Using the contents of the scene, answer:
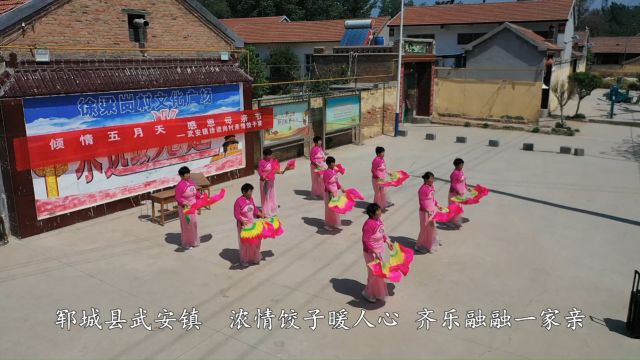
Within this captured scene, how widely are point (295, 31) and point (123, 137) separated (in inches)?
1259

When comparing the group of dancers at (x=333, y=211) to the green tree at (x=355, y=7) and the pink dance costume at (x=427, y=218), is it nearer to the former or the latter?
the pink dance costume at (x=427, y=218)

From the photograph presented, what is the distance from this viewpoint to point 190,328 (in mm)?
7145

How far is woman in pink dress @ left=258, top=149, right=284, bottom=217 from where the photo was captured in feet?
37.7

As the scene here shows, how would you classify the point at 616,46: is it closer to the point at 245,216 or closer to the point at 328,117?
the point at 328,117

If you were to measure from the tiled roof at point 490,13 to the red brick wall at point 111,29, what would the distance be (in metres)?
30.5

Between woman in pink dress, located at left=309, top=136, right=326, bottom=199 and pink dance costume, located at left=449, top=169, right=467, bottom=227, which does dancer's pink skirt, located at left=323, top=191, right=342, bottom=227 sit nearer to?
woman in pink dress, located at left=309, top=136, right=326, bottom=199

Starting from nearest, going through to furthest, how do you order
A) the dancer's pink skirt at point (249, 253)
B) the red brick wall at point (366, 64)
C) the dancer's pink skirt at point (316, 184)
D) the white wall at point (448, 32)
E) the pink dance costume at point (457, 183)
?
the dancer's pink skirt at point (249, 253), the pink dance costume at point (457, 183), the dancer's pink skirt at point (316, 184), the red brick wall at point (366, 64), the white wall at point (448, 32)

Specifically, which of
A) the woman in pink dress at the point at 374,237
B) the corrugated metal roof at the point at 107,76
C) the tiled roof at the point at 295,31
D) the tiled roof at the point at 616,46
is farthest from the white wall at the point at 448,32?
the woman in pink dress at the point at 374,237

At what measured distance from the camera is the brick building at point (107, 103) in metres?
10.2

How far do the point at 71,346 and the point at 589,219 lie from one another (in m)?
10.5

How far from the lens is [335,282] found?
8.61m

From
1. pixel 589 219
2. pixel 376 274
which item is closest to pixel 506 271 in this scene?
pixel 376 274

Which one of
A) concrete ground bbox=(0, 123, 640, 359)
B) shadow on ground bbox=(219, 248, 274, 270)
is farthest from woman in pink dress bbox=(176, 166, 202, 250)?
shadow on ground bbox=(219, 248, 274, 270)

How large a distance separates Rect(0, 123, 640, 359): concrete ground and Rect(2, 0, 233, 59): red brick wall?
3.90 m
